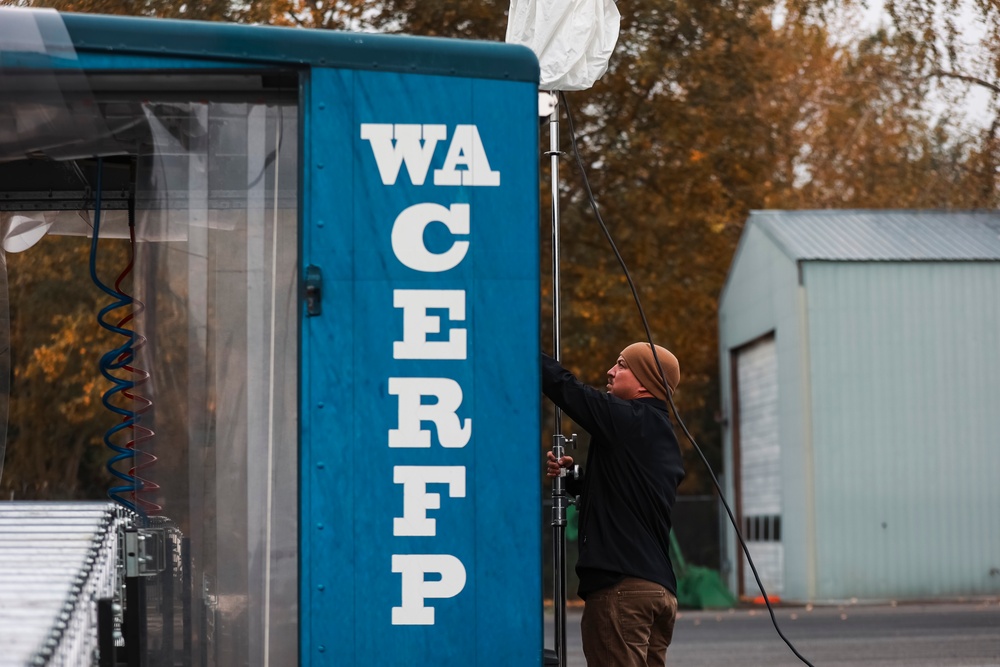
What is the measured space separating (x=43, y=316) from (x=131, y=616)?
17.0 metres

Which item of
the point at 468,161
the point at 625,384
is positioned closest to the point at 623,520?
the point at 625,384

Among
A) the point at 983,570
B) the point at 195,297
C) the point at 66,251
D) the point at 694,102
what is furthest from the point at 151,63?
the point at 983,570

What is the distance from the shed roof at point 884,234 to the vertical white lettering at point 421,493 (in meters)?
16.0

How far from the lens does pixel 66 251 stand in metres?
17.7

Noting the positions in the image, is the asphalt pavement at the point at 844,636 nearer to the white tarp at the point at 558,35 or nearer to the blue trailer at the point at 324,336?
the white tarp at the point at 558,35

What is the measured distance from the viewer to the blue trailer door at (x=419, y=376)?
482 centimetres

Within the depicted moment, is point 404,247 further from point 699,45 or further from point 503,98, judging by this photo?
point 699,45

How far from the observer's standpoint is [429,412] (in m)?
4.90

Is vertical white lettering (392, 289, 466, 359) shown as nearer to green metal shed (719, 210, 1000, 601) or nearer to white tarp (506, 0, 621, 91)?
white tarp (506, 0, 621, 91)

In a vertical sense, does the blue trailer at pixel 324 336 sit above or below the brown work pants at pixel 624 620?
above

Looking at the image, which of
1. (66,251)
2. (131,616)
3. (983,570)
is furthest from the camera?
(983,570)

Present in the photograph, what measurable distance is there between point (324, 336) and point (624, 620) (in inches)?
66.7

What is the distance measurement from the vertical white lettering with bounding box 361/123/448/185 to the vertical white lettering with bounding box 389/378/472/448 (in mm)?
714

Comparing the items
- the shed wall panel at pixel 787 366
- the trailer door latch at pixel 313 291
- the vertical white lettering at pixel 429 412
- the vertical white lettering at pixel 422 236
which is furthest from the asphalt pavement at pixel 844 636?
the trailer door latch at pixel 313 291
